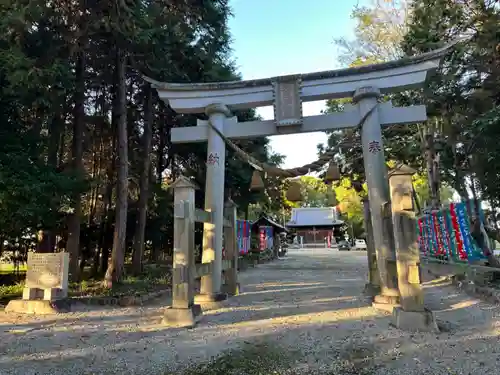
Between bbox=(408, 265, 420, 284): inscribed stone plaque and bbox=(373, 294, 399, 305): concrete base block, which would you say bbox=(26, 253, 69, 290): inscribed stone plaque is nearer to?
bbox=(373, 294, 399, 305): concrete base block

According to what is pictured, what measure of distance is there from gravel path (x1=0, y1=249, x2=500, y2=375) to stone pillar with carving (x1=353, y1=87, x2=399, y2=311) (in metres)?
0.53

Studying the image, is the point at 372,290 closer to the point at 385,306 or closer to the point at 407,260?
the point at 385,306

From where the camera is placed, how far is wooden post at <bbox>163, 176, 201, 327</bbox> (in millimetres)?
5578

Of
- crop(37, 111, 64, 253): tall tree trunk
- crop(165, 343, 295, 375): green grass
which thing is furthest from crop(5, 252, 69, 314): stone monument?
crop(165, 343, 295, 375): green grass

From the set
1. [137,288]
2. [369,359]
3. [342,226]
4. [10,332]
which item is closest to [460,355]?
[369,359]

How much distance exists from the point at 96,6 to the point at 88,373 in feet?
24.9

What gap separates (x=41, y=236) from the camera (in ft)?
30.1

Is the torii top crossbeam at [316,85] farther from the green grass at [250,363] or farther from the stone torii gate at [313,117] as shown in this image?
the green grass at [250,363]

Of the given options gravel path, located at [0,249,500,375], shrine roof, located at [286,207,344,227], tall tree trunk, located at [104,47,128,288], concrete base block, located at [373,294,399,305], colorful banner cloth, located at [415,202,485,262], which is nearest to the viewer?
gravel path, located at [0,249,500,375]

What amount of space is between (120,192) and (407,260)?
6720 millimetres

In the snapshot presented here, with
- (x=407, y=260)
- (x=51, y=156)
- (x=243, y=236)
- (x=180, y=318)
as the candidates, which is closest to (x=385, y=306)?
(x=407, y=260)

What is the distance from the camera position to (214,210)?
7.18 metres

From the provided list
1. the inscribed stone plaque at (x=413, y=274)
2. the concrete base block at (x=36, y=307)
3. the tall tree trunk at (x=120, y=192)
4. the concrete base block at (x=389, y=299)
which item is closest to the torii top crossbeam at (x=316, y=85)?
the tall tree trunk at (x=120, y=192)

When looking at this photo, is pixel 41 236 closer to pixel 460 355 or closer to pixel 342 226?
pixel 460 355
